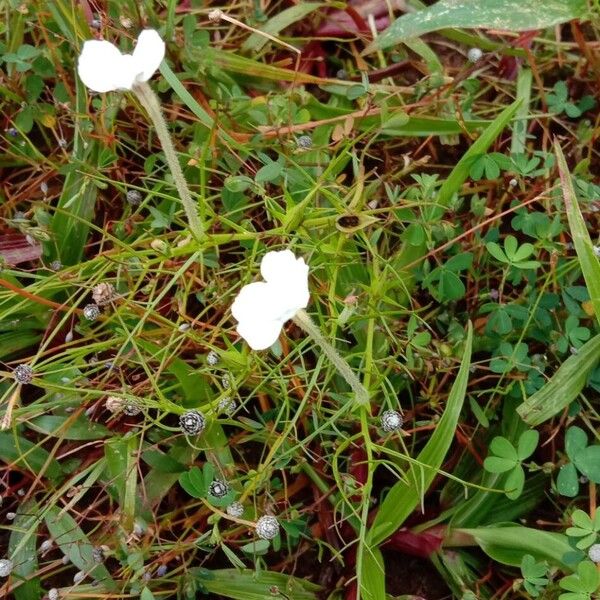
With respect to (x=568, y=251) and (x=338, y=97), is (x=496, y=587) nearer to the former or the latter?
(x=568, y=251)

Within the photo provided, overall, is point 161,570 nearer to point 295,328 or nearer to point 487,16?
point 295,328

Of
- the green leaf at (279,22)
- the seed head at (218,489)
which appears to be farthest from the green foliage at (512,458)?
the green leaf at (279,22)

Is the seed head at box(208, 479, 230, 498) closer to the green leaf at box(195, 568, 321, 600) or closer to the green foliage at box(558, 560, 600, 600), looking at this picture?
the green leaf at box(195, 568, 321, 600)

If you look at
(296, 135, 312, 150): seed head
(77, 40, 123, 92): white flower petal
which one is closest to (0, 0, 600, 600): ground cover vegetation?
(296, 135, 312, 150): seed head

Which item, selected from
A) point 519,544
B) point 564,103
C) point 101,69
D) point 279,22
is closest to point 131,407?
point 101,69

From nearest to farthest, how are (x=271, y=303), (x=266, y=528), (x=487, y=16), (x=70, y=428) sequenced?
(x=271, y=303)
(x=266, y=528)
(x=70, y=428)
(x=487, y=16)
